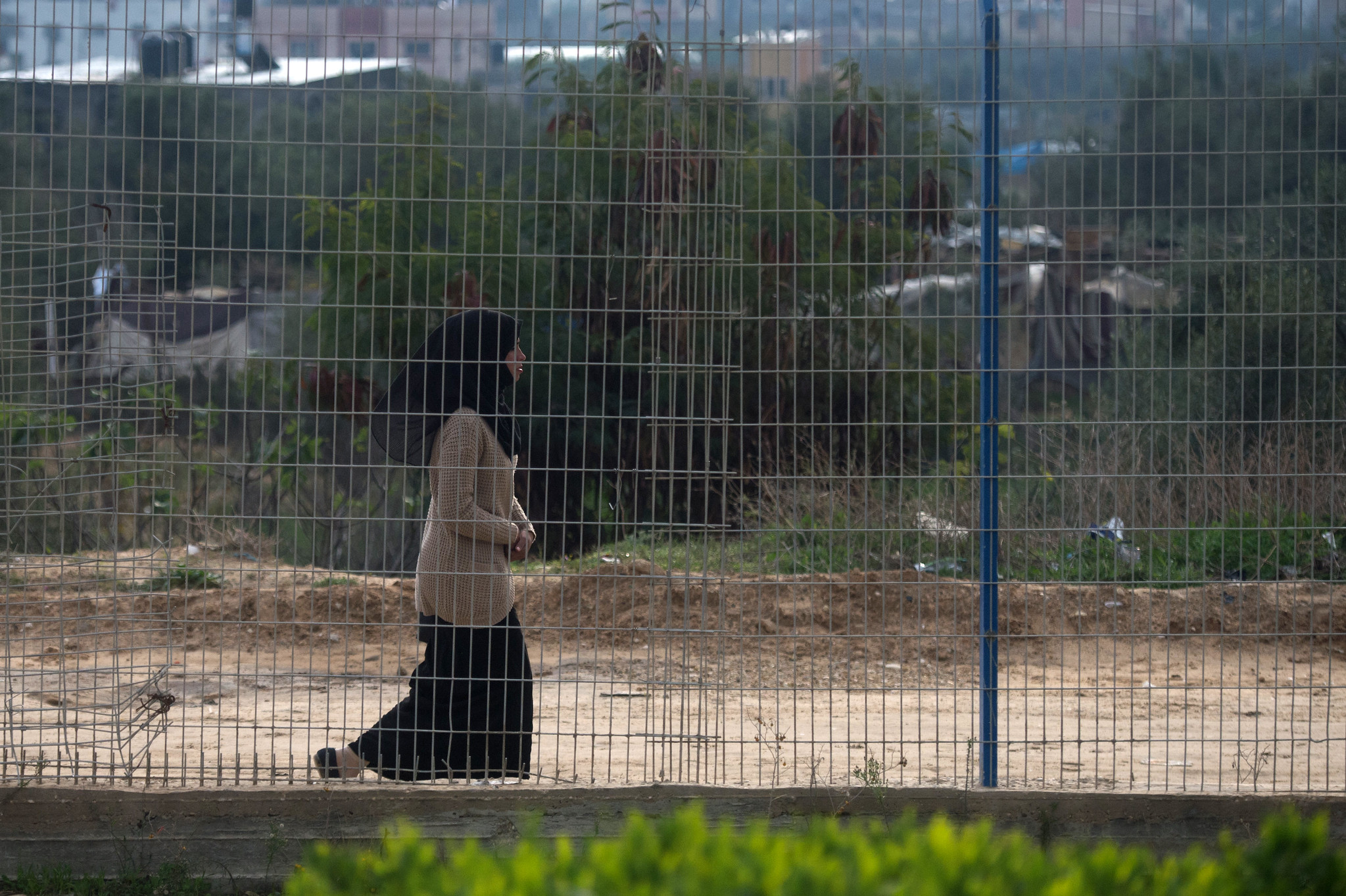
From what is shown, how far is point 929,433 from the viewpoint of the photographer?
16.9ft

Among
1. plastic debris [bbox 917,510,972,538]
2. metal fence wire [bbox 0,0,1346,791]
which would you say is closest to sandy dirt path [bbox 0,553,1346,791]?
metal fence wire [bbox 0,0,1346,791]

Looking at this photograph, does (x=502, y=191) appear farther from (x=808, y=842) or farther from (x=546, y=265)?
(x=808, y=842)

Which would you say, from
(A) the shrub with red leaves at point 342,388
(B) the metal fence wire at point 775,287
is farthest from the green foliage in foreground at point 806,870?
(A) the shrub with red leaves at point 342,388

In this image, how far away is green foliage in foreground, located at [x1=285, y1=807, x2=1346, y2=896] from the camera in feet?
6.02

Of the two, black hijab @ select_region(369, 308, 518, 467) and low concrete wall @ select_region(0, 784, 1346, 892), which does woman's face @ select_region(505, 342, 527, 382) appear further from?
low concrete wall @ select_region(0, 784, 1346, 892)

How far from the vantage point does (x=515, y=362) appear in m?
4.61

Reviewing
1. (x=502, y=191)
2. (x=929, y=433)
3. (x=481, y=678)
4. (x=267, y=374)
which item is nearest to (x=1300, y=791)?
(x=929, y=433)

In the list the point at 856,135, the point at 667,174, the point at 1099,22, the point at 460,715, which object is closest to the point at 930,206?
the point at 856,135

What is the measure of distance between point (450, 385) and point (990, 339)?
214 centimetres

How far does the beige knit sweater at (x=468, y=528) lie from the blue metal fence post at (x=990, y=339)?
1879 mm

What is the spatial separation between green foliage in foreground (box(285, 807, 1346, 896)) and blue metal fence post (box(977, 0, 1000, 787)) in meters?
2.42

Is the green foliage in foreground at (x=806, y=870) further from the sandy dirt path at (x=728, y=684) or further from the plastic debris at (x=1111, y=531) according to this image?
the plastic debris at (x=1111, y=531)

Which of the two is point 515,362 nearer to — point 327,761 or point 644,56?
point 644,56

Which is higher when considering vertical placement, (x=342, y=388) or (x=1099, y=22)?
(x=1099, y=22)
